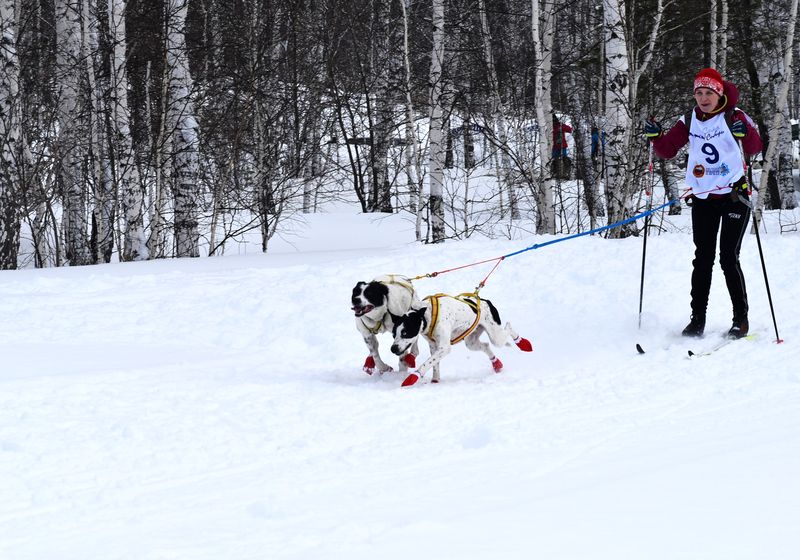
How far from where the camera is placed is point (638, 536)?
2.51 meters

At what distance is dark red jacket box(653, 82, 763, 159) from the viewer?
5.80 m

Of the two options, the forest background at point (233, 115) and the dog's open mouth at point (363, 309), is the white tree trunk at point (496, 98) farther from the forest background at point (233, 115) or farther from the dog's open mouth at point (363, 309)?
the dog's open mouth at point (363, 309)

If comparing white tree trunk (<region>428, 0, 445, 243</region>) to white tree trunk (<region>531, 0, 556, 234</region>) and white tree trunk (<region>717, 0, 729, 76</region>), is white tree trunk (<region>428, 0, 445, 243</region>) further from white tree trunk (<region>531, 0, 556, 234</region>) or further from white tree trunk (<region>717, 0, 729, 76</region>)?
white tree trunk (<region>717, 0, 729, 76</region>)

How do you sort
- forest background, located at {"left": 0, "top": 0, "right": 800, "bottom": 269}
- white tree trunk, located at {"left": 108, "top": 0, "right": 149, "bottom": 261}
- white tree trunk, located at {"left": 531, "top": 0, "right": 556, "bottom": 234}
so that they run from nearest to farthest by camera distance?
forest background, located at {"left": 0, "top": 0, "right": 800, "bottom": 269} < white tree trunk, located at {"left": 108, "top": 0, "right": 149, "bottom": 261} < white tree trunk, located at {"left": 531, "top": 0, "right": 556, "bottom": 234}

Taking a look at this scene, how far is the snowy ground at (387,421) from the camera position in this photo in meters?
2.77

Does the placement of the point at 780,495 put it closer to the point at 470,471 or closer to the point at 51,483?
the point at 470,471

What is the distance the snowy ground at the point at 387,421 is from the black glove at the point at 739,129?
5.07 feet

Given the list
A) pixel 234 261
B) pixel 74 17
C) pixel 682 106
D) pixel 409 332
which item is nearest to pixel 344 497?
pixel 409 332

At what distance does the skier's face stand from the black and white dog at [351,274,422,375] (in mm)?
2573

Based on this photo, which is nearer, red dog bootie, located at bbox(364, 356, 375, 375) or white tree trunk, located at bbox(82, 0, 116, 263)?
red dog bootie, located at bbox(364, 356, 375, 375)

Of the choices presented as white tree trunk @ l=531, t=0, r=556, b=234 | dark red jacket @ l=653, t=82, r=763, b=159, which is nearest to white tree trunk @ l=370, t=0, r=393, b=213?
white tree trunk @ l=531, t=0, r=556, b=234

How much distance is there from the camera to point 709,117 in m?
Result: 6.04

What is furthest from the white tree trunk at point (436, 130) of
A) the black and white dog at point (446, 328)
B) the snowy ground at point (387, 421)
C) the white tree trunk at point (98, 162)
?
the black and white dog at point (446, 328)

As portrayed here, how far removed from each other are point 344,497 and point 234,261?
6.62 m
